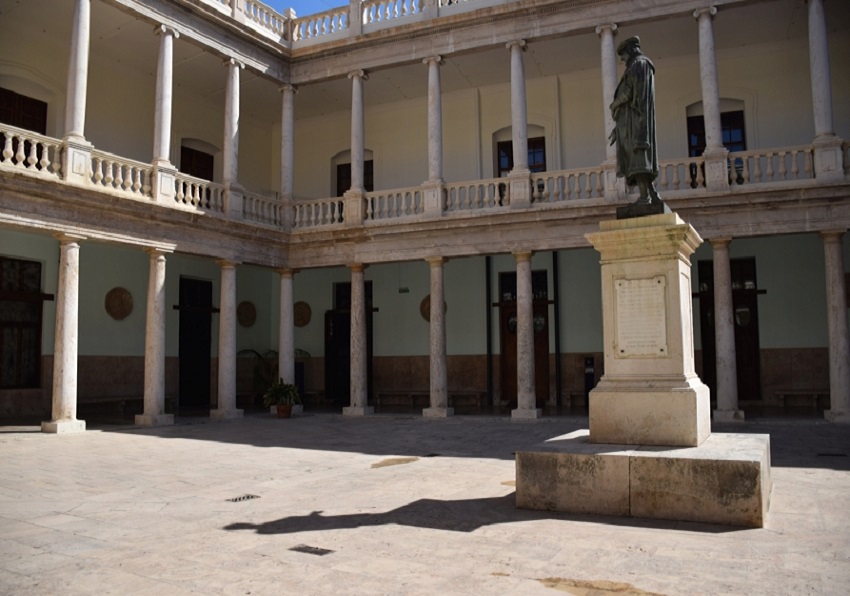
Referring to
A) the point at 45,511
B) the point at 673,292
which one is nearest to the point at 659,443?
the point at 673,292

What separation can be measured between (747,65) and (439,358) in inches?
402

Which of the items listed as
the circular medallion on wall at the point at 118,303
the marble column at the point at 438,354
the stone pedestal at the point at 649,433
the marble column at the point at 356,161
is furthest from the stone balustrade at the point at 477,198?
the stone pedestal at the point at 649,433

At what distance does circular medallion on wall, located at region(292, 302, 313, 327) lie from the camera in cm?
2173

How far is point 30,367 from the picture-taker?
15.9 meters

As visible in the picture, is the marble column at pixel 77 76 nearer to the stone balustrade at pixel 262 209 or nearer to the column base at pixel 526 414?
the stone balustrade at pixel 262 209

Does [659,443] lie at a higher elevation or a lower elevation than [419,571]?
higher

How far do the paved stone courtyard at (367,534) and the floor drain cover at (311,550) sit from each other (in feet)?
0.08

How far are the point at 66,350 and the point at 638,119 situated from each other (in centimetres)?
1056

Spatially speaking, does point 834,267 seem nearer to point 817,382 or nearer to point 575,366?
point 817,382

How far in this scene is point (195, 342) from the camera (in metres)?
19.8

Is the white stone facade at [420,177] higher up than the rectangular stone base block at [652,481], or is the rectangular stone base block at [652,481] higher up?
the white stone facade at [420,177]

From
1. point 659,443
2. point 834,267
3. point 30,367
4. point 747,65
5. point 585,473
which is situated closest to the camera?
point 585,473

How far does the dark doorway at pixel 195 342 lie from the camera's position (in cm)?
1945

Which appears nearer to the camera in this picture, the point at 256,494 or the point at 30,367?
the point at 256,494
